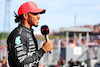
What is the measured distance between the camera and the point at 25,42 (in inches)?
120

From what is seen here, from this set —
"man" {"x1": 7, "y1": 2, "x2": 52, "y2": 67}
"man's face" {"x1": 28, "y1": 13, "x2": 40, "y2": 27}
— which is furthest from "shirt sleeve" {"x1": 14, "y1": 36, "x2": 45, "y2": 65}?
"man's face" {"x1": 28, "y1": 13, "x2": 40, "y2": 27}

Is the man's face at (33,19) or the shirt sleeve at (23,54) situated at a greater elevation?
the man's face at (33,19)

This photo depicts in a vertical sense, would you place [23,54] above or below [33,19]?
below

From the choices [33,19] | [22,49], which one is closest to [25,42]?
[22,49]

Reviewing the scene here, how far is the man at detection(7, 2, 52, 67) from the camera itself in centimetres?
295

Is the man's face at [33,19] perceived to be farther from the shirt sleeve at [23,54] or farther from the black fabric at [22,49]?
the shirt sleeve at [23,54]

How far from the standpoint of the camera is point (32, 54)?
9.98 feet

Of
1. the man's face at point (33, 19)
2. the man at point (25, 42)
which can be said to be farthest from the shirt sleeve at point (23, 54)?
the man's face at point (33, 19)

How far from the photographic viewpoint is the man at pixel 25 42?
295 cm

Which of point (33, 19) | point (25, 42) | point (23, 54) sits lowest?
point (23, 54)

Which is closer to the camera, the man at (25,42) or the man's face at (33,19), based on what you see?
the man at (25,42)

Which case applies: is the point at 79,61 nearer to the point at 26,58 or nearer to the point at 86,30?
the point at 86,30

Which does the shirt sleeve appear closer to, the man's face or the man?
the man

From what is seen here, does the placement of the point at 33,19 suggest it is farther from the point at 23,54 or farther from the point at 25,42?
the point at 23,54
